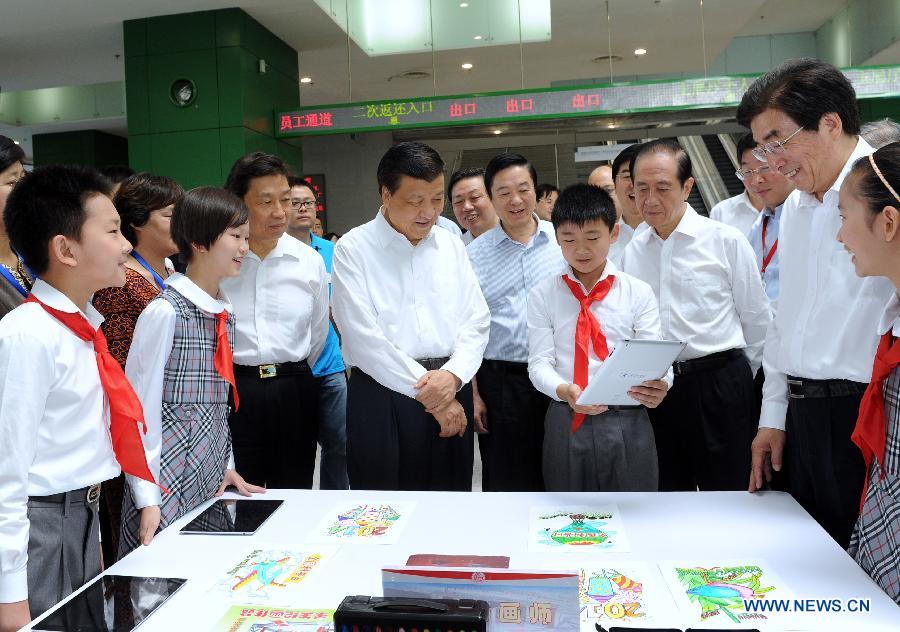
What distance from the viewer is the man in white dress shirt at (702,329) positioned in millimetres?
2598

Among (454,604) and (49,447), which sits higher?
(49,447)

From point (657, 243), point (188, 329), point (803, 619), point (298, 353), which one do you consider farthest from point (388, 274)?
point (803, 619)

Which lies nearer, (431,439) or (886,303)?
(886,303)

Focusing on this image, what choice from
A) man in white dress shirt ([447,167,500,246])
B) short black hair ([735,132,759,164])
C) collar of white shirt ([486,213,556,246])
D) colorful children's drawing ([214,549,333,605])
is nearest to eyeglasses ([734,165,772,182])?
short black hair ([735,132,759,164])

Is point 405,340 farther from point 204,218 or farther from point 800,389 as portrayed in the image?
point 800,389

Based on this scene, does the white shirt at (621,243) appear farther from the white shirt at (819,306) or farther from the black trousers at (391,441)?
the white shirt at (819,306)

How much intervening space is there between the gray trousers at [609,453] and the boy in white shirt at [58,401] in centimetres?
125

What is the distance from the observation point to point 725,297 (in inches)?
104

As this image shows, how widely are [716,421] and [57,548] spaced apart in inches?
82.0

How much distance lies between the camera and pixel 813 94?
1745mm

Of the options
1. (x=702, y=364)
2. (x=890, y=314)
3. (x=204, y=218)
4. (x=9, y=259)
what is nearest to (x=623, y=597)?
(x=890, y=314)

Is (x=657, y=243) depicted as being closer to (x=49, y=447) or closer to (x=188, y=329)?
(x=188, y=329)

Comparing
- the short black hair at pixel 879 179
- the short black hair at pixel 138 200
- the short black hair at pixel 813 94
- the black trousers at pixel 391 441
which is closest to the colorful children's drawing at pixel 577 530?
the black trousers at pixel 391 441

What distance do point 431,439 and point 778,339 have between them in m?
1.13
